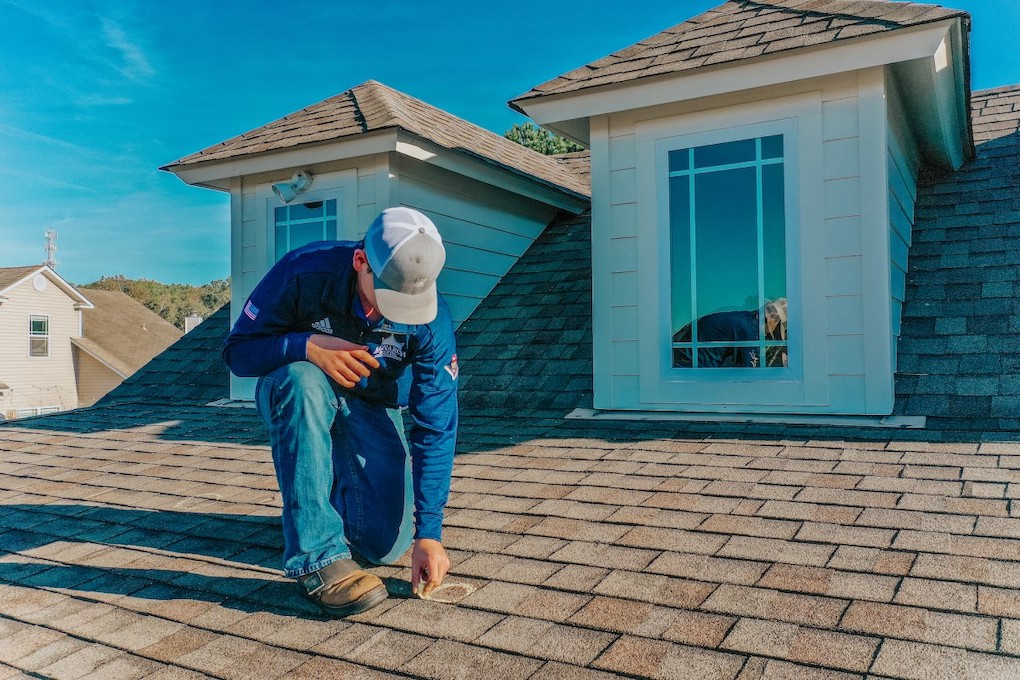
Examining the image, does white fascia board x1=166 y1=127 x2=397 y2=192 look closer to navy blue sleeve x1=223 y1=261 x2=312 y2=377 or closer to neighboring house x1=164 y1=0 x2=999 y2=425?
neighboring house x1=164 y1=0 x2=999 y2=425

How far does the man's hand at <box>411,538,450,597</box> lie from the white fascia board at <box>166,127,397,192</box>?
14.5ft

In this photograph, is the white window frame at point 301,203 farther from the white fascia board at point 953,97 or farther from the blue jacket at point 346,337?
the white fascia board at point 953,97

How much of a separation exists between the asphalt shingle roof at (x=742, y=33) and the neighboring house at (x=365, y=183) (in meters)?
1.37

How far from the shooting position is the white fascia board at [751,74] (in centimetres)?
419

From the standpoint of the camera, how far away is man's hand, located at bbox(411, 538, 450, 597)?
2.17m

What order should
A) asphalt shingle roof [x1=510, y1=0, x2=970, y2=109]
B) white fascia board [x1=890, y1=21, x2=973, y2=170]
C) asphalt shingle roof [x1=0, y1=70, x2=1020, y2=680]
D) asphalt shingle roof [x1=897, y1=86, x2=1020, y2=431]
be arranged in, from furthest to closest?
white fascia board [x1=890, y1=21, x2=973, y2=170], asphalt shingle roof [x1=510, y1=0, x2=970, y2=109], asphalt shingle roof [x1=897, y1=86, x2=1020, y2=431], asphalt shingle roof [x1=0, y1=70, x2=1020, y2=680]

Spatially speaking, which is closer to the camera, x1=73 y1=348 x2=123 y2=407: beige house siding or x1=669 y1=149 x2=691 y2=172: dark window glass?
x1=669 y1=149 x2=691 y2=172: dark window glass

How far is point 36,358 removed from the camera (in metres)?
25.2

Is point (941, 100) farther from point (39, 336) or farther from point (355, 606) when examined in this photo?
point (39, 336)

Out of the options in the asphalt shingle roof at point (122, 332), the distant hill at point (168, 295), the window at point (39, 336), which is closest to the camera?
the window at point (39, 336)

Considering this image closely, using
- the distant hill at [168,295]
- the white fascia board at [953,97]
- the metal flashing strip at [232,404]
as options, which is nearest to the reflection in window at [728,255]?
the white fascia board at [953,97]

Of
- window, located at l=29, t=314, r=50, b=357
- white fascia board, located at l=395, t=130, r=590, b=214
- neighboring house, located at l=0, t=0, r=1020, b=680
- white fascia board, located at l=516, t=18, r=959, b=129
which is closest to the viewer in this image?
neighboring house, located at l=0, t=0, r=1020, b=680

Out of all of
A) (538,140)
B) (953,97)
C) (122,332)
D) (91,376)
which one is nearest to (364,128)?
(953,97)

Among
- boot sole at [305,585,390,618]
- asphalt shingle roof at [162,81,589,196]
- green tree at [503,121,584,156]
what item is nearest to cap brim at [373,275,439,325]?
boot sole at [305,585,390,618]
